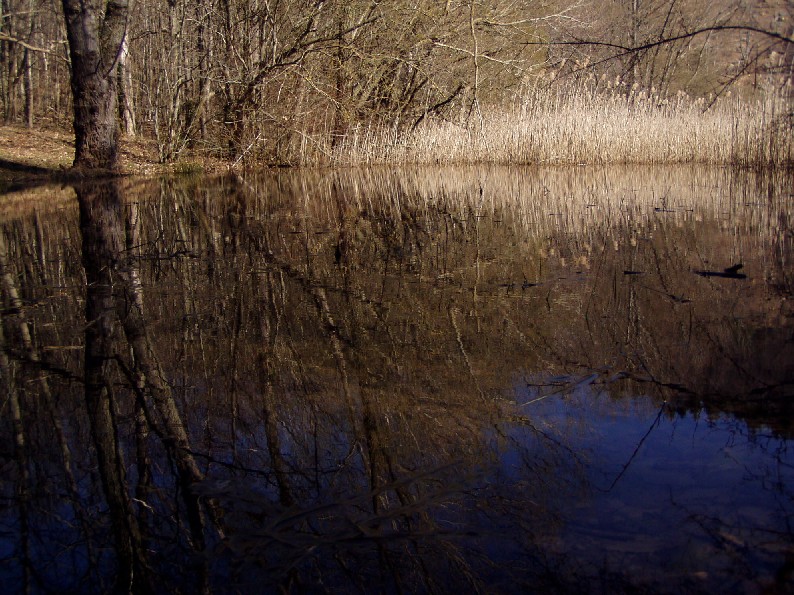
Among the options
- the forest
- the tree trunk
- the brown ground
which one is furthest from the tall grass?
the tree trunk

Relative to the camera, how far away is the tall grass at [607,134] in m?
10.0

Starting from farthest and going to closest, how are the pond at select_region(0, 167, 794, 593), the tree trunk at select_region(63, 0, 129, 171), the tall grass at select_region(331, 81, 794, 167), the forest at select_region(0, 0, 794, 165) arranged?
the forest at select_region(0, 0, 794, 165), the tree trunk at select_region(63, 0, 129, 171), the tall grass at select_region(331, 81, 794, 167), the pond at select_region(0, 167, 794, 593)

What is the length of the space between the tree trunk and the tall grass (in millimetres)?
3937

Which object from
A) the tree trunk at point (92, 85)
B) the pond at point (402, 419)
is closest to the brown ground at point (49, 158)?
the tree trunk at point (92, 85)

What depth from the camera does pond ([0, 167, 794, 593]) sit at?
1408mm

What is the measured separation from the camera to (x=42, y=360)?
2.55 meters

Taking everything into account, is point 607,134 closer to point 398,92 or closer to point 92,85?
point 398,92

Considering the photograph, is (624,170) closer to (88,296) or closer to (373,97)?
(373,97)

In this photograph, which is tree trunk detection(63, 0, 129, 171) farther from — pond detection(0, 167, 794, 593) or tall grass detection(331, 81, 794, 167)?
pond detection(0, 167, 794, 593)

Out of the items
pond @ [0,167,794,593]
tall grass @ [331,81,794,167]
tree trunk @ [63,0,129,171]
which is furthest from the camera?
tree trunk @ [63,0,129,171]

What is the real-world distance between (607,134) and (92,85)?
738cm

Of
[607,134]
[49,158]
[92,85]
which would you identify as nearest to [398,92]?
[607,134]

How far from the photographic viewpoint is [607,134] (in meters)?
11.3

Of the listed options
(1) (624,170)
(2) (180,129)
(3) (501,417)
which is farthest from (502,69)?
(3) (501,417)
